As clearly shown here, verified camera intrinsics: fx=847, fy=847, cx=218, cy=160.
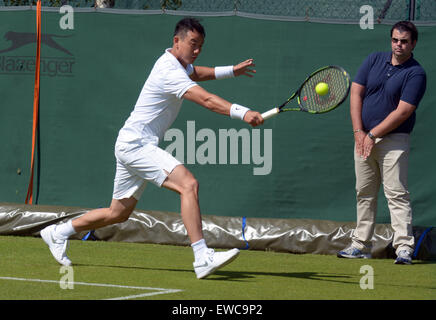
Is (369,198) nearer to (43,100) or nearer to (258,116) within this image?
(258,116)

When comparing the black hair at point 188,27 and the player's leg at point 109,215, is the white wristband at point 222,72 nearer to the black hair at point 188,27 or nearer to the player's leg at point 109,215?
the black hair at point 188,27

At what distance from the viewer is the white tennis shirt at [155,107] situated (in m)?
5.69

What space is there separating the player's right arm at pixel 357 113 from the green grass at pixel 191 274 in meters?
0.97

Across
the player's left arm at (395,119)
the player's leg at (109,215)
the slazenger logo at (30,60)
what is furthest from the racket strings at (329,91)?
the slazenger logo at (30,60)

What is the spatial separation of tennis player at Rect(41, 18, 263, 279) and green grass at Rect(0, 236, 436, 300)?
22 cm

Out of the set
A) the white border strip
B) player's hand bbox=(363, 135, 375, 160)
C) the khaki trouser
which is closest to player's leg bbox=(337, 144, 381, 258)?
the khaki trouser

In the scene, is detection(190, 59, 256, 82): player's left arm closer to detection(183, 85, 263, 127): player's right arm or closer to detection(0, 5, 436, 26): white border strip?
detection(183, 85, 263, 127): player's right arm

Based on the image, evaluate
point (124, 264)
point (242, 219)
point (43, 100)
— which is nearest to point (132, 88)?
point (43, 100)

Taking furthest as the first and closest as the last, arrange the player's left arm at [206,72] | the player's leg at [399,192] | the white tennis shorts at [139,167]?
the player's leg at [399,192]
the player's left arm at [206,72]
the white tennis shorts at [139,167]

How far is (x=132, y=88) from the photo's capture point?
26.6 feet

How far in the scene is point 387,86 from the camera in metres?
6.73

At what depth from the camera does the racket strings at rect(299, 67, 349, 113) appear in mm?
5964

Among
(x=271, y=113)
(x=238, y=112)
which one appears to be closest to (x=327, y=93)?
(x=271, y=113)

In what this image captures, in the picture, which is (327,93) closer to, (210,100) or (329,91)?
(329,91)
